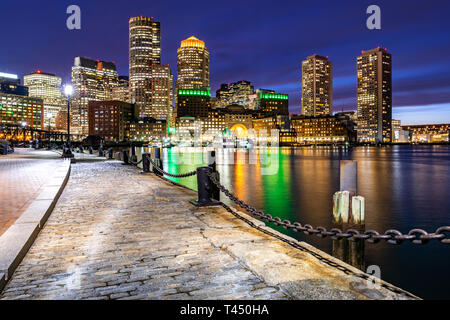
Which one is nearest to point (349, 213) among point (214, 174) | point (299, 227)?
point (299, 227)

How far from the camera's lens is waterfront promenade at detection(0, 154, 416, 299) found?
3.72m

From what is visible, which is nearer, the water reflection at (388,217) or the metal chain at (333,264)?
the metal chain at (333,264)

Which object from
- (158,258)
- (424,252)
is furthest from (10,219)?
(424,252)

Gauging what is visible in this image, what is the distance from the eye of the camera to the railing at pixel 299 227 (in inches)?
143

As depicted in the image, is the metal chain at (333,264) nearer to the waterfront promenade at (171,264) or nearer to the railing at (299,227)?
the waterfront promenade at (171,264)

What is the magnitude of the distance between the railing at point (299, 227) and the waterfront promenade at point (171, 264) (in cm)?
43

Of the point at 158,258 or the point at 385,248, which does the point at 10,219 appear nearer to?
the point at 158,258

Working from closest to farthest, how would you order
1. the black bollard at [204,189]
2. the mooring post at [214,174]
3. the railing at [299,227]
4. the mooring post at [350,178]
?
1. the railing at [299,227]
2. the mooring post at [350,178]
3. the black bollard at [204,189]
4. the mooring post at [214,174]

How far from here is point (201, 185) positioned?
9.29 meters

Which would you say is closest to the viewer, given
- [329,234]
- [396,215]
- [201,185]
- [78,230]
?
[329,234]

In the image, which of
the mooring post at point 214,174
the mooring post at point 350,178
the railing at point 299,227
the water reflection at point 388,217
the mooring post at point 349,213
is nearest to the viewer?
the railing at point 299,227

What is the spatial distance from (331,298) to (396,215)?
13194 millimetres

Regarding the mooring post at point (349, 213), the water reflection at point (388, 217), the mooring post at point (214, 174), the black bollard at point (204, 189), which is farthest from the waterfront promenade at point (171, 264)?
the mooring post at point (214, 174)
